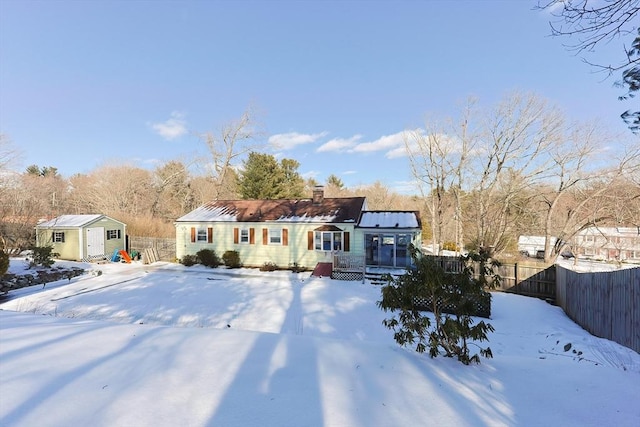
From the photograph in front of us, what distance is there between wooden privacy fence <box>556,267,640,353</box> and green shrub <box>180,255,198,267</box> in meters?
18.6

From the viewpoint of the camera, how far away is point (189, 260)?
18078 millimetres

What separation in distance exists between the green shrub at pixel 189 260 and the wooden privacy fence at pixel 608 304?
60.9 ft

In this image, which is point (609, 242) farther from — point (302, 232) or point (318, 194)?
point (302, 232)

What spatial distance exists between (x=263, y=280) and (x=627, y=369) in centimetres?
1243

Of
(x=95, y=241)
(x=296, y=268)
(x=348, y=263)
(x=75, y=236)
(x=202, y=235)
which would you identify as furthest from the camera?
(x=95, y=241)

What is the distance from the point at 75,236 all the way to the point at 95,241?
1115 mm

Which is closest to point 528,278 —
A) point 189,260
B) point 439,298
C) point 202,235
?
point 439,298

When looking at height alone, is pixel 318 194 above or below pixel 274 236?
above

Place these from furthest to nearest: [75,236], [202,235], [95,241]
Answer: [95,241]
[202,235]
[75,236]

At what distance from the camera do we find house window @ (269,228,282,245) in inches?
693

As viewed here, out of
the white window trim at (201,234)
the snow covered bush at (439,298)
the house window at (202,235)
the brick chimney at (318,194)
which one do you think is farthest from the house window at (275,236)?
the snow covered bush at (439,298)

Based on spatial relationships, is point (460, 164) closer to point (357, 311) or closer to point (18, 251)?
point (357, 311)

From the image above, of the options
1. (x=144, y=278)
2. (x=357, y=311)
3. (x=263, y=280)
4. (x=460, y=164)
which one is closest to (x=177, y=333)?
(x=357, y=311)

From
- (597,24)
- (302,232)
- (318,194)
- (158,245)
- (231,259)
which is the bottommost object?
(231,259)
